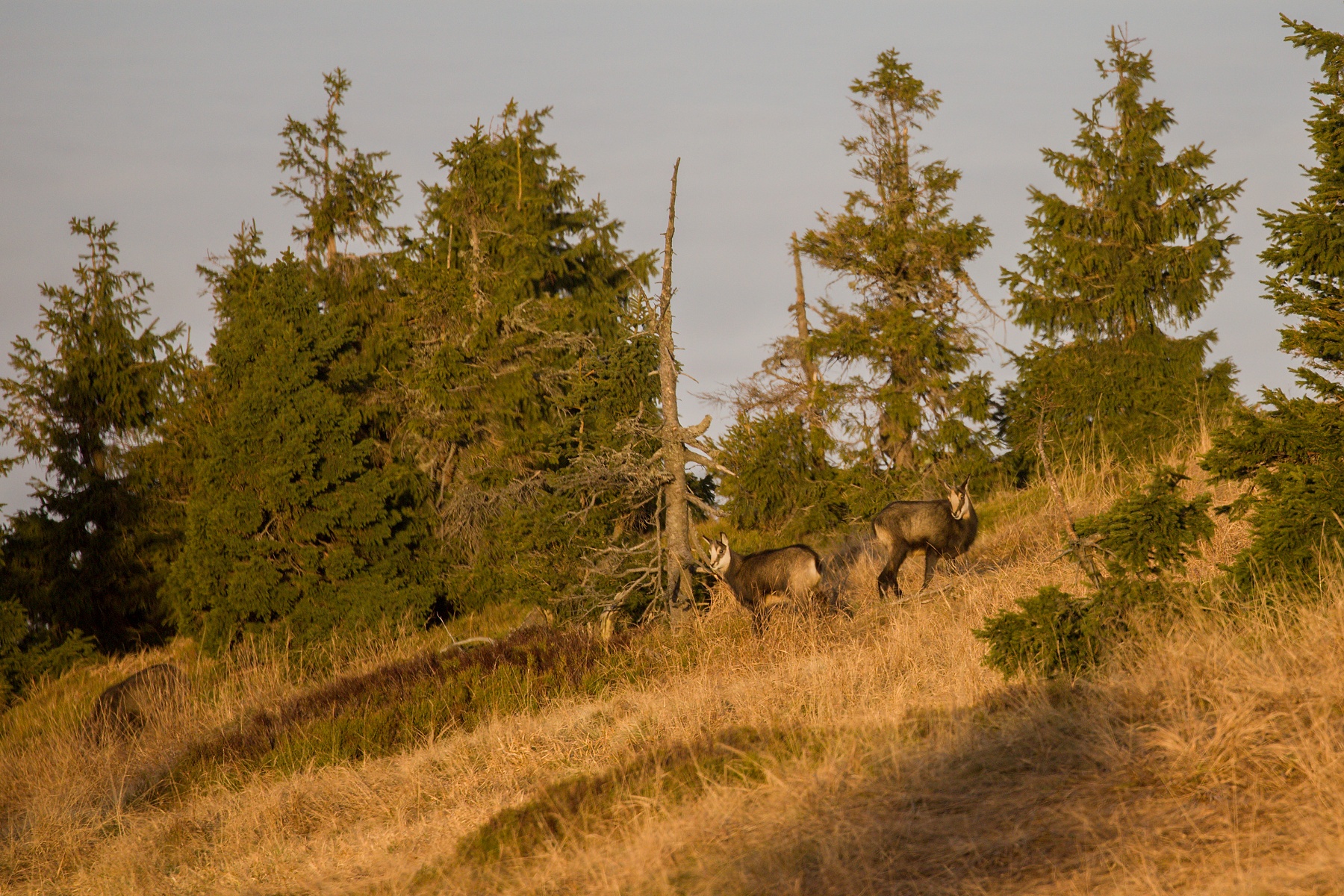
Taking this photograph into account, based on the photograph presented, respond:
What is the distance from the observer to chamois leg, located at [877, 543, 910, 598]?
38.1 ft

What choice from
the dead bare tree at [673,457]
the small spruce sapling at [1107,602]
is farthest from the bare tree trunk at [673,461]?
the small spruce sapling at [1107,602]

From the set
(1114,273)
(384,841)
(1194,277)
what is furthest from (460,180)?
(384,841)

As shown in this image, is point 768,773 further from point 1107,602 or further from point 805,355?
point 805,355

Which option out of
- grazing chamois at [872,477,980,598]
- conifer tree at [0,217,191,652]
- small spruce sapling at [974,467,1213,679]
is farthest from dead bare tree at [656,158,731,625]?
conifer tree at [0,217,191,652]

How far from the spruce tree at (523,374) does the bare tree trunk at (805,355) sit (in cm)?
374

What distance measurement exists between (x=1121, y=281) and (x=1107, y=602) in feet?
44.4

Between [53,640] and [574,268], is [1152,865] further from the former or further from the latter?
[53,640]

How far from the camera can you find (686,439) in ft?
42.5

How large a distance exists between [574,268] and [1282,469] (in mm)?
17127

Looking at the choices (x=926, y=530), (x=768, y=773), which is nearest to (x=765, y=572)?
(x=926, y=530)

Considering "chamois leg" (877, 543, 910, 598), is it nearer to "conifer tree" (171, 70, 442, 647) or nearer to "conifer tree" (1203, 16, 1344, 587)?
"conifer tree" (1203, 16, 1344, 587)

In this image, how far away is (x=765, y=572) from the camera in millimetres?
11570

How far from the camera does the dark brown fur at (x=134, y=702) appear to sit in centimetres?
1295

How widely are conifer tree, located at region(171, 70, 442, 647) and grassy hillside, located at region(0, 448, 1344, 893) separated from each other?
5.91 meters
